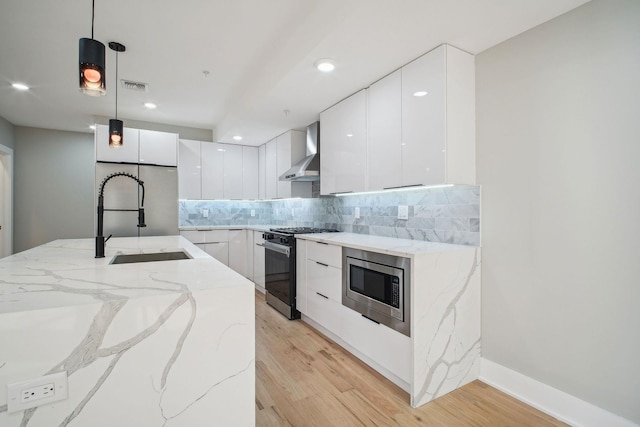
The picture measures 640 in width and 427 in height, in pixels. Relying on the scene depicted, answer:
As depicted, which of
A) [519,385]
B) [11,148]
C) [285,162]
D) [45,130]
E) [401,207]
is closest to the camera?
[519,385]

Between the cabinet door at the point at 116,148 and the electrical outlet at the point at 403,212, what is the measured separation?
137 inches

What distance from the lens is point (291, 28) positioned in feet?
7.58

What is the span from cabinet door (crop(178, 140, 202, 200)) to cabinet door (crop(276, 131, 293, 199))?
4.27 feet

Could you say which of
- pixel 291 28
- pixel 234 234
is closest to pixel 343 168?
pixel 291 28

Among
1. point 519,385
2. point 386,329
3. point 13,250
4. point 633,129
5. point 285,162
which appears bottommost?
point 519,385

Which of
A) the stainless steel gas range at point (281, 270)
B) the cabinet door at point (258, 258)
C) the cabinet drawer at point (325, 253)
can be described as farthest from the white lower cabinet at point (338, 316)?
the cabinet door at point (258, 258)

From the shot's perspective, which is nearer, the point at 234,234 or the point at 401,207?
the point at 401,207

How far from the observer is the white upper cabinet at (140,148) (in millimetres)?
4008

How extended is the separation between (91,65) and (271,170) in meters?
3.42

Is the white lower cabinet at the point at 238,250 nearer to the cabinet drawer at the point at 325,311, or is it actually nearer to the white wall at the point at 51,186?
the cabinet drawer at the point at 325,311

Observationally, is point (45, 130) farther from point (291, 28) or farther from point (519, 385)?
point (519, 385)

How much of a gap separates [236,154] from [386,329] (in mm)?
3902

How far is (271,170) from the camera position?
15.5 ft

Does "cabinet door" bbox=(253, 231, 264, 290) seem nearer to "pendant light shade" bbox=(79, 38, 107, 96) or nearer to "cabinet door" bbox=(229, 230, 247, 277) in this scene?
"cabinet door" bbox=(229, 230, 247, 277)
